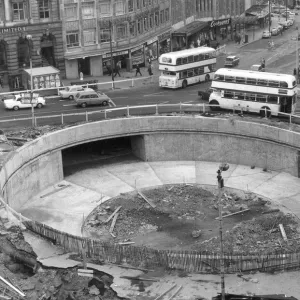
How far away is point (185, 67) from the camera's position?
94.1m

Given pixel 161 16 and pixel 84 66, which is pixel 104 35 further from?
pixel 161 16

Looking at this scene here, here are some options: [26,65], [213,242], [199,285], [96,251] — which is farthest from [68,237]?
[26,65]

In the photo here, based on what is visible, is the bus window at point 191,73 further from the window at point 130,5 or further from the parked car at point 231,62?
the window at point 130,5

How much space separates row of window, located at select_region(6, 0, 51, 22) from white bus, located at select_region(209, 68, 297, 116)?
28.2 metres

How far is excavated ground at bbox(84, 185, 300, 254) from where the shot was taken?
197ft

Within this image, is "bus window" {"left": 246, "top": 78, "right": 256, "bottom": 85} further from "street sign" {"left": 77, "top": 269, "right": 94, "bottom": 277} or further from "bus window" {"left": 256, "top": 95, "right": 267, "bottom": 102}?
"street sign" {"left": 77, "top": 269, "right": 94, "bottom": 277}

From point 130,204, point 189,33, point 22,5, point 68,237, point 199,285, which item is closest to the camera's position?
point 199,285

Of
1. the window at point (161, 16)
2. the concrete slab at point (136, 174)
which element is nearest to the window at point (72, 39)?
the window at point (161, 16)

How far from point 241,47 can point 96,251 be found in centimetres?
8039

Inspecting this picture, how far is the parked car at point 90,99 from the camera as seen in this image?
8588 cm

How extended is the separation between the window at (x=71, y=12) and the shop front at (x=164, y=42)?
636 inches

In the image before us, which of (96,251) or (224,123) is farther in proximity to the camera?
(224,123)

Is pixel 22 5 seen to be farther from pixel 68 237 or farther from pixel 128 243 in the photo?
pixel 68 237

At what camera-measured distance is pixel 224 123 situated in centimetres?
7700
